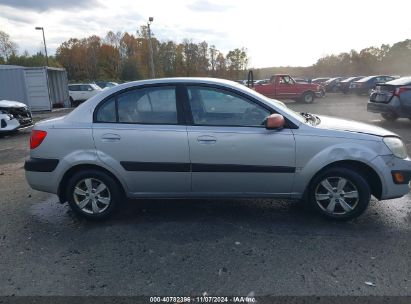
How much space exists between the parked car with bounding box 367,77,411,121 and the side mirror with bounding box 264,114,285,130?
8.02 metres

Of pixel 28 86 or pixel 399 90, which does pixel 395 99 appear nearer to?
pixel 399 90

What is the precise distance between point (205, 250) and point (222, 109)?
5.05 feet

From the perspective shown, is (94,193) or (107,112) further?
(94,193)

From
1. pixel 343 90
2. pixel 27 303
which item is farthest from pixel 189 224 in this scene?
pixel 343 90

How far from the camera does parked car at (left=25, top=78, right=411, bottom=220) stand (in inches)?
146

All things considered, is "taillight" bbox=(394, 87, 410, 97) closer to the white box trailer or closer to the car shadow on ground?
the car shadow on ground

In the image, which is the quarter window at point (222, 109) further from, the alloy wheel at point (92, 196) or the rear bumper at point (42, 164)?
the rear bumper at point (42, 164)

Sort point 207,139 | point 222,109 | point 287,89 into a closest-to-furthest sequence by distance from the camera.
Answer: point 207,139, point 222,109, point 287,89

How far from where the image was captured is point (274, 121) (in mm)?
3572

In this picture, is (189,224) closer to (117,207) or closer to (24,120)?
(117,207)

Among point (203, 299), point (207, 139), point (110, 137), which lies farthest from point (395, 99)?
point (203, 299)

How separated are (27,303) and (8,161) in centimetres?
561

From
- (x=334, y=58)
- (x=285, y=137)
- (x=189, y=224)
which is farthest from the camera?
(x=334, y=58)

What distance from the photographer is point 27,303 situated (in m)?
2.65
